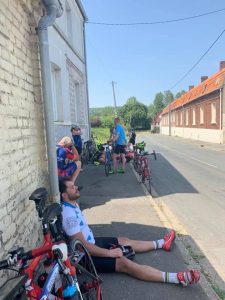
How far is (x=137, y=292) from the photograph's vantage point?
12.2 feet

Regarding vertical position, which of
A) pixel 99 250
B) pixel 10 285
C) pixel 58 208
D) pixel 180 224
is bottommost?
pixel 180 224

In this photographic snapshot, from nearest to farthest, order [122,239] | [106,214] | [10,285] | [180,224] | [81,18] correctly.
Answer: [10,285], [122,239], [180,224], [106,214], [81,18]

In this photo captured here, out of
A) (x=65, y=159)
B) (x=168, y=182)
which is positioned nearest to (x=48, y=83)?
(x=65, y=159)

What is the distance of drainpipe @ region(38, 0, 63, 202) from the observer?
4.92 meters

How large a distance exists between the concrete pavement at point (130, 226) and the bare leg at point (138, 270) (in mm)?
63

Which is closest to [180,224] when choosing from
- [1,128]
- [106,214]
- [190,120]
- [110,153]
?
[106,214]

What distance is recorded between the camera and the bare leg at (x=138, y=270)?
3.91 meters

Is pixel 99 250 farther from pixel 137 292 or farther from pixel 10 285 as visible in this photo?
pixel 10 285

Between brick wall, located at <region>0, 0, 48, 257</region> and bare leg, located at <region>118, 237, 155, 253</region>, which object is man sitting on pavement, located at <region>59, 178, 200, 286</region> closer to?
bare leg, located at <region>118, 237, 155, 253</region>

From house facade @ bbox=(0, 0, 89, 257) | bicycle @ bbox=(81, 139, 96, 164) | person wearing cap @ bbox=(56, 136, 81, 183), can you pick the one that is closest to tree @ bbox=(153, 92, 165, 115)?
bicycle @ bbox=(81, 139, 96, 164)

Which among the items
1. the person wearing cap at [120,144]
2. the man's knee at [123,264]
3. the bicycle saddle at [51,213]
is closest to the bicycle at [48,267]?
the bicycle saddle at [51,213]

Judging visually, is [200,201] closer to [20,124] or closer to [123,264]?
[123,264]

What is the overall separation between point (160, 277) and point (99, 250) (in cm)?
76

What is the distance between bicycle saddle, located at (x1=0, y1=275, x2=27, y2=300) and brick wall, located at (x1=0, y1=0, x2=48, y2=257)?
0.92 metres
